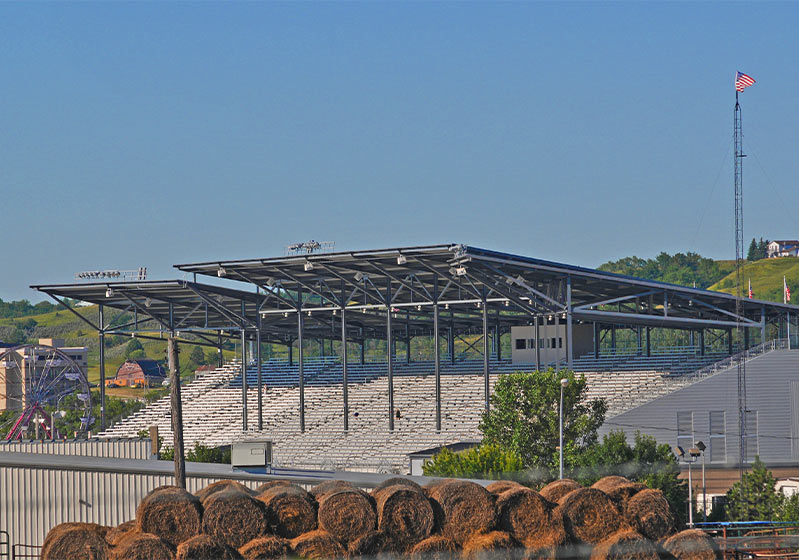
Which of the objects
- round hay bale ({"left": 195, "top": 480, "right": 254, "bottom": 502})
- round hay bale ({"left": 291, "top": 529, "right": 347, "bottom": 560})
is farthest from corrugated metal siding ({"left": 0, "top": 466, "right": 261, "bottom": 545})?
round hay bale ({"left": 291, "top": 529, "right": 347, "bottom": 560})

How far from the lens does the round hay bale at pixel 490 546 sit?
81.4 ft

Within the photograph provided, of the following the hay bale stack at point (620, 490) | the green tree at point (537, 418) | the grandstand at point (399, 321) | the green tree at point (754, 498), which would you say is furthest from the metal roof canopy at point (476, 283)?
the hay bale stack at point (620, 490)

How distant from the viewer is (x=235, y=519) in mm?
24578

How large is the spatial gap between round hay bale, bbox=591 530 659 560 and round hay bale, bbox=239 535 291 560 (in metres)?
6.31

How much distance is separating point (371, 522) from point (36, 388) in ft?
223

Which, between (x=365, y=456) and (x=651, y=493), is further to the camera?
(x=365, y=456)

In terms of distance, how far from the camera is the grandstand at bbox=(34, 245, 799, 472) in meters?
65.1

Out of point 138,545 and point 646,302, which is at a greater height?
point 646,302

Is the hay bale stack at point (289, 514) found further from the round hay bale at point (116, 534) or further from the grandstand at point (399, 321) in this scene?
the grandstand at point (399, 321)

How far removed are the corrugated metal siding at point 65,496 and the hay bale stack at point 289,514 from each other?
635 cm

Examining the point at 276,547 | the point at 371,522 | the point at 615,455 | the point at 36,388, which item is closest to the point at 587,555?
the point at 371,522

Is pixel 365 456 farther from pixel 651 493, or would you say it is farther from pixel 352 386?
pixel 651 493

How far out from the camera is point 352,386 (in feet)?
281

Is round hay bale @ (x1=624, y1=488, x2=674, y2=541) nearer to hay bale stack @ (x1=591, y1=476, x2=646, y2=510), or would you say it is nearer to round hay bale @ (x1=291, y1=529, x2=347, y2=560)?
hay bale stack @ (x1=591, y1=476, x2=646, y2=510)
